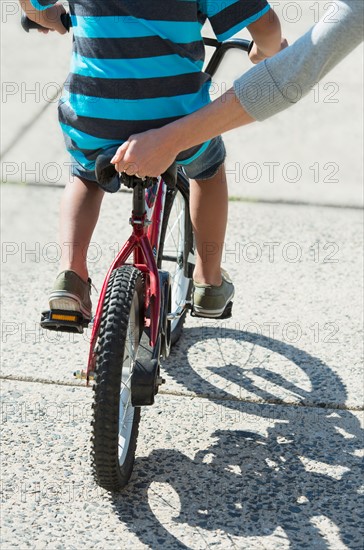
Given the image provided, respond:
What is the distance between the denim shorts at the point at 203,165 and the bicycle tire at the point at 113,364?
0.45m

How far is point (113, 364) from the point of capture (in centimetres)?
286

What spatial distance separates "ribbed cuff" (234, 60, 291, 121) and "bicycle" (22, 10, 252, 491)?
1.30 ft

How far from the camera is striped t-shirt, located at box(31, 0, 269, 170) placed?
284 cm

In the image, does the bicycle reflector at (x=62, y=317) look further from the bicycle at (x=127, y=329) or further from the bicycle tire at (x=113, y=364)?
the bicycle tire at (x=113, y=364)

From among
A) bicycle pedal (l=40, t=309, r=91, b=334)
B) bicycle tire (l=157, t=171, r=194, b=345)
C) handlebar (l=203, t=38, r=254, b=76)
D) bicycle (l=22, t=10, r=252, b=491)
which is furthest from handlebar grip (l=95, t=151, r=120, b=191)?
bicycle tire (l=157, t=171, r=194, b=345)

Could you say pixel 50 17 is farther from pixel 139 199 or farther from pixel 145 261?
pixel 145 261

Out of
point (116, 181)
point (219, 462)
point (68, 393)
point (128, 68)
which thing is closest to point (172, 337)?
point (68, 393)

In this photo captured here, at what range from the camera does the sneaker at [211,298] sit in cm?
366

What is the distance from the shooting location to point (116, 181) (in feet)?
10.2

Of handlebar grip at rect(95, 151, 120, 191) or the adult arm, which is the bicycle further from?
the adult arm

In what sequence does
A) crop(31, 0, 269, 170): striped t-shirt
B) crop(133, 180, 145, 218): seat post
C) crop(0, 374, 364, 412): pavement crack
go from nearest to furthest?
crop(31, 0, 269, 170): striped t-shirt
crop(133, 180, 145, 218): seat post
crop(0, 374, 364, 412): pavement crack

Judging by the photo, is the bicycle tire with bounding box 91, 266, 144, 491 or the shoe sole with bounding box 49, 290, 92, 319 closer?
the bicycle tire with bounding box 91, 266, 144, 491

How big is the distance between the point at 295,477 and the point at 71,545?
77 centimetres

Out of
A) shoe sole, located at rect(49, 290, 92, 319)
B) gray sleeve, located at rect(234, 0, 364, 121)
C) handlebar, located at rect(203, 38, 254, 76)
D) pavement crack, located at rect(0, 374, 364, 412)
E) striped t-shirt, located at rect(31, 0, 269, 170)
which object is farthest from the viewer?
pavement crack, located at rect(0, 374, 364, 412)
